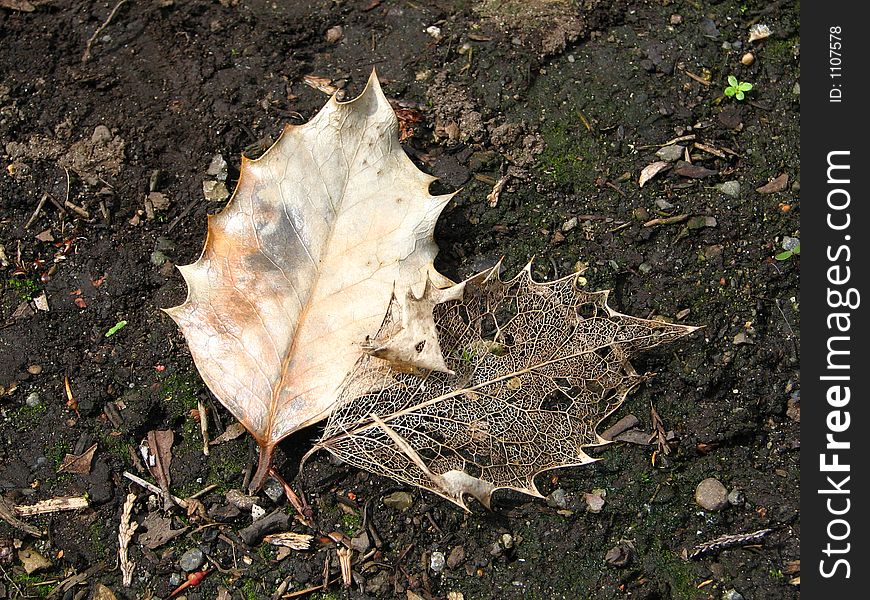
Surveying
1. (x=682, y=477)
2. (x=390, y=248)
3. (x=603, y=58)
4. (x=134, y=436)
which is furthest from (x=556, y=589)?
(x=603, y=58)

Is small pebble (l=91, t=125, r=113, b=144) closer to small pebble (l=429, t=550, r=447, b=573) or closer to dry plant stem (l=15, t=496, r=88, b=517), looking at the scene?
dry plant stem (l=15, t=496, r=88, b=517)

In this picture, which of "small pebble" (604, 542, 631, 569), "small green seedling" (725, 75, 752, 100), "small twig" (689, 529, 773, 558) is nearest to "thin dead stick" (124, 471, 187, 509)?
"small pebble" (604, 542, 631, 569)

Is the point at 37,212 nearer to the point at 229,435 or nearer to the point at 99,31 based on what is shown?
the point at 99,31

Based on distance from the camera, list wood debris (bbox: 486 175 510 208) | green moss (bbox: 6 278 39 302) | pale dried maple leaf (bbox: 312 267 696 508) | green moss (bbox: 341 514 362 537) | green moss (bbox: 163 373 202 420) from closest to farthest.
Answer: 1. pale dried maple leaf (bbox: 312 267 696 508)
2. green moss (bbox: 341 514 362 537)
3. green moss (bbox: 163 373 202 420)
4. green moss (bbox: 6 278 39 302)
5. wood debris (bbox: 486 175 510 208)

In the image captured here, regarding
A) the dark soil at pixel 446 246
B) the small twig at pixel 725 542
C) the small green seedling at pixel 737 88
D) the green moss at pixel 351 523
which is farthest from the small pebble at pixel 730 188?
the green moss at pixel 351 523

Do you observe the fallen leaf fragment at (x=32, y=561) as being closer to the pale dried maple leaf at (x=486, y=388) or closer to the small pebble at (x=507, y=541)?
the pale dried maple leaf at (x=486, y=388)

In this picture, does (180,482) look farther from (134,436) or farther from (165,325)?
(165,325)
